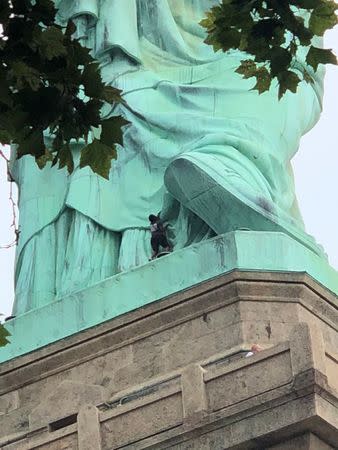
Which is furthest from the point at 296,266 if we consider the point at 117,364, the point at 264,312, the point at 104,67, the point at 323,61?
the point at 323,61

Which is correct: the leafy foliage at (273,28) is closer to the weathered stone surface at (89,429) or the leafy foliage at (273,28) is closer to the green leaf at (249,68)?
→ the green leaf at (249,68)

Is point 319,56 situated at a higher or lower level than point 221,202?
Result: lower

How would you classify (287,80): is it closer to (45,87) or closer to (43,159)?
(45,87)

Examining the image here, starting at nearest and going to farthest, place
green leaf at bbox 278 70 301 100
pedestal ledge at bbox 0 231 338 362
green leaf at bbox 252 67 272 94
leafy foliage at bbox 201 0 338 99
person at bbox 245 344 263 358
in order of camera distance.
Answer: leafy foliage at bbox 201 0 338 99 → green leaf at bbox 278 70 301 100 → green leaf at bbox 252 67 272 94 → person at bbox 245 344 263 358 → pedestal ledge at bbox 0 231 338 362

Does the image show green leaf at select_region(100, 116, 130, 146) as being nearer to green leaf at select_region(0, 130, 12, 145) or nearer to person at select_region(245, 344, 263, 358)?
green leaf at select_region(0, 130, 12, 145)

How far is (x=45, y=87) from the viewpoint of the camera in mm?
9984

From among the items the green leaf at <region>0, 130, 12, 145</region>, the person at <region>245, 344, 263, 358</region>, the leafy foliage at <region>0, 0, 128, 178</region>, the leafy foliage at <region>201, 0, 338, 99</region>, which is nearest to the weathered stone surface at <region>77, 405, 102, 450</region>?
the person at <region>245, 344, 263, 358</region>

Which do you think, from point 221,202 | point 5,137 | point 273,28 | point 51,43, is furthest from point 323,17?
point 221,202

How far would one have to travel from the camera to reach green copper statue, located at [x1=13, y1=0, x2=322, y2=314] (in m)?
17.0

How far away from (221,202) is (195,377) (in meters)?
2.46

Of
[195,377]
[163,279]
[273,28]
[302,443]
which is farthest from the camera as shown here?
[163,279]

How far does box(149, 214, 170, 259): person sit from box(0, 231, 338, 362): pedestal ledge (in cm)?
47

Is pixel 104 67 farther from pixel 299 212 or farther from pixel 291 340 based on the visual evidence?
pixel 291 340

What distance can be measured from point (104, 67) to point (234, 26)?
8.40 meters
